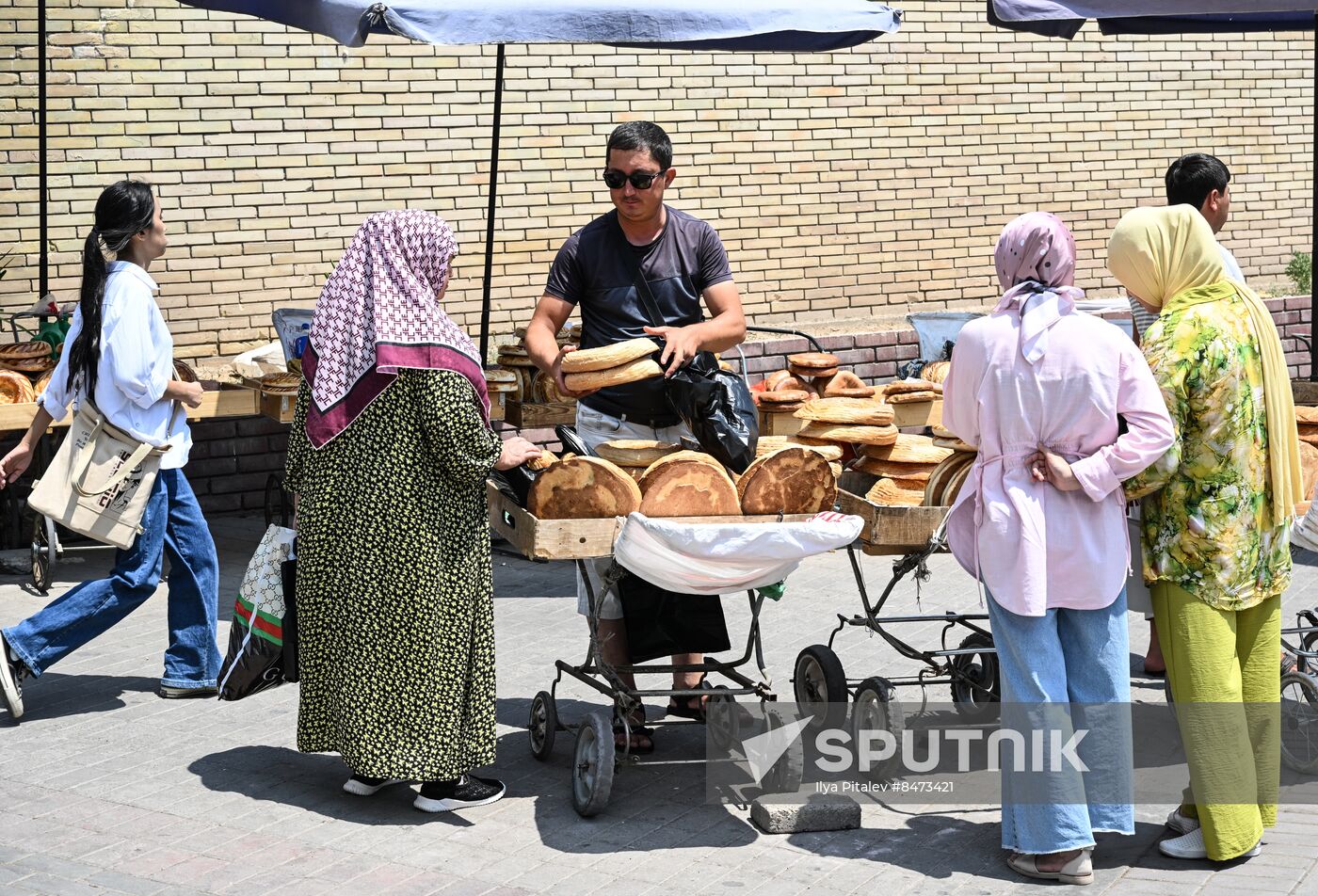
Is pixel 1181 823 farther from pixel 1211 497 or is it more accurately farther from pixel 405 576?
pixel 405 576

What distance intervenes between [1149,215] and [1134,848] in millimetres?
1745

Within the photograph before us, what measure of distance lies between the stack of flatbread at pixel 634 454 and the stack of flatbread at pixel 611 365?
0.20 metres

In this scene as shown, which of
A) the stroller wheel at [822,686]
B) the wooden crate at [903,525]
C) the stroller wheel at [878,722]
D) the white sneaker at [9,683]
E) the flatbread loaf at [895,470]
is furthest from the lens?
the white sneaker at [9,683]

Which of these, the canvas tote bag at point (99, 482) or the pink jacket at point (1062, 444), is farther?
the canvas tote bag at point (99, 482)

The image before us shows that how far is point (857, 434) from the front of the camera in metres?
5.27

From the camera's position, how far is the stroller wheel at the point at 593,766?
183 inches

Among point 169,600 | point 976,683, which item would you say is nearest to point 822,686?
point 976,683

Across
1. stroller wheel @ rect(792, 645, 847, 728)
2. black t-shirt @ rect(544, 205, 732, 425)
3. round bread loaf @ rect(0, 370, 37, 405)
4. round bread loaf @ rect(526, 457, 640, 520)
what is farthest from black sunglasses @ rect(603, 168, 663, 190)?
round bread loaf @ rect(0, 370, 37, 405)

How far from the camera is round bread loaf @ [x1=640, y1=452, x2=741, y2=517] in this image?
461 cm

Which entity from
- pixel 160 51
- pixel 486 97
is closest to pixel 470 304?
pixel 486 97

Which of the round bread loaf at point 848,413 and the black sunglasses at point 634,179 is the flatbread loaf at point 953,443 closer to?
the round bread loaf at point 848,413

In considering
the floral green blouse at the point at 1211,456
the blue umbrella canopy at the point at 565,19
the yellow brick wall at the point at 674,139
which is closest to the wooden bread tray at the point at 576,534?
the floral green blouse at the point at 1211,456

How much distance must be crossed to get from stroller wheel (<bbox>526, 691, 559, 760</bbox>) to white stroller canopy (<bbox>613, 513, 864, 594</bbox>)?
931mm

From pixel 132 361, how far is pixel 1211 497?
3.61 meters
